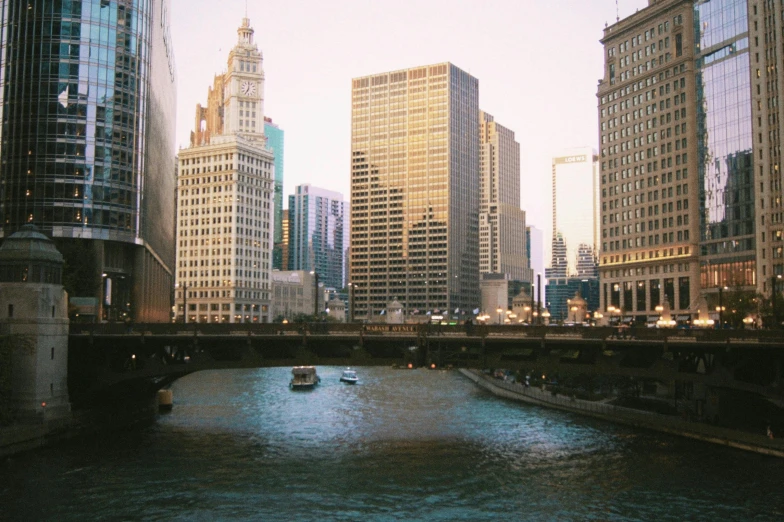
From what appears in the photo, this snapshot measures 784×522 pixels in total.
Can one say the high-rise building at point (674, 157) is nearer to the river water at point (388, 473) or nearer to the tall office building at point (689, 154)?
the tall office building at point (689, 154)

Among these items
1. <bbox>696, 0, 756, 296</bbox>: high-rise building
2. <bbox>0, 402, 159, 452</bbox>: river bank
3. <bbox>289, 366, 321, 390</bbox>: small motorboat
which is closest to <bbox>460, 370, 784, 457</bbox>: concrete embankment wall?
<bbox>289, 366, 321, 390</bbox>: small motorboat

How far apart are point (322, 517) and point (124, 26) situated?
8732 cm

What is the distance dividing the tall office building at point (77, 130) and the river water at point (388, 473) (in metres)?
36.7

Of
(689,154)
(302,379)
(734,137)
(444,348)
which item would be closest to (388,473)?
(444,348)

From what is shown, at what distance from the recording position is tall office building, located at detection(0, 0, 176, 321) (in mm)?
102812

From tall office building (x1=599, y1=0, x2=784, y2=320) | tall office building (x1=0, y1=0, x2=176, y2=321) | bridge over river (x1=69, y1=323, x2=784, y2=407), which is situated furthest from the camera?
tall office building (x1=599, y1=0, x2=784, y2=320)

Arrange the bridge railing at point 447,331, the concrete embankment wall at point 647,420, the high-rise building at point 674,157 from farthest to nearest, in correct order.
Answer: the high-rise building at point 674,157 → the concrete embankment wall at point 647,420 → the bridge railing at point 447,331

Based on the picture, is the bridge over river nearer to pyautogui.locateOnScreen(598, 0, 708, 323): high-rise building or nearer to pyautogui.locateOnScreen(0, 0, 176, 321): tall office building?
pyautogui.locateOnScreen(0, 0, 176, 321): tall office building

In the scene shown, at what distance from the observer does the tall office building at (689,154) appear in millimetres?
133125

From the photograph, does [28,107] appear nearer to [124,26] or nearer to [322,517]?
[124,26]

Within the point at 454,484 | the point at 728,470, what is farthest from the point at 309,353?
the point at 728,470

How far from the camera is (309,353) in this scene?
66125 millimetres

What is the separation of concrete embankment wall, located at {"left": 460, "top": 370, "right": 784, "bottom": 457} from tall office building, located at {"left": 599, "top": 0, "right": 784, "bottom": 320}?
167 ft

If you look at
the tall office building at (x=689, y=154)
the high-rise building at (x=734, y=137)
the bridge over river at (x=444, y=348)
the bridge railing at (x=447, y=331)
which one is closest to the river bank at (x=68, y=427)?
the bridge over river at (x=444, y=348)
